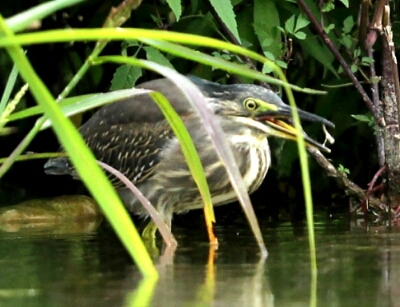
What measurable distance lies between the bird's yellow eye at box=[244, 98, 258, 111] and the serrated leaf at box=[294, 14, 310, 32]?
18.3 inches

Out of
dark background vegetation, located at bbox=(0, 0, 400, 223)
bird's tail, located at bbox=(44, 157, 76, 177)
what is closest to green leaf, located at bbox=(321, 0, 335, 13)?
dark background vegetation, located at bbox=(0, 0, 400, 223)

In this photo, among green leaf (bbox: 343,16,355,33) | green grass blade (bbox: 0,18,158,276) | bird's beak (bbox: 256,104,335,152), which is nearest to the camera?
green grass blade (bbox: 0,18,158,276)

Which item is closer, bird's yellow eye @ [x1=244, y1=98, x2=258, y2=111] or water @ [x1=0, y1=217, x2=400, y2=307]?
water @ [x1=0, y1=217, x2=400, y2=307]

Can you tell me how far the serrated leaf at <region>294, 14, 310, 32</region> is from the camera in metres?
4.92

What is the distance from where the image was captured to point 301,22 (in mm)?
4953

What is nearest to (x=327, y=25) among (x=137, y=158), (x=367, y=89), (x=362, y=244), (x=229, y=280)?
(x=367, y=89)

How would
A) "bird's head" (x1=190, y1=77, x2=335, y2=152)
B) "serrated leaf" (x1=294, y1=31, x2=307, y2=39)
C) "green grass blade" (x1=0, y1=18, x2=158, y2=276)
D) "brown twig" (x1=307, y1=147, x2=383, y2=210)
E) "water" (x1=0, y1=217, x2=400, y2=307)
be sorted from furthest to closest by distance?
"brown twig" (x1=307, y1=147, x2=383, y2=210), "serrated leaf" (x1=294, y1=31, x2=307, y2=39), "bird's head" (x1=190, y1=77, x2=335, y2=152), "water" (x1=0, y1=217, x2=400, y2=307), "green grass blade" (x1=0, y1=18, x2=158, y2=276)

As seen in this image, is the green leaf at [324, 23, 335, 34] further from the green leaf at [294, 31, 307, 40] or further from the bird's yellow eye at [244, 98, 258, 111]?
the bird's yellow eye at [244, 98, 258, 111]

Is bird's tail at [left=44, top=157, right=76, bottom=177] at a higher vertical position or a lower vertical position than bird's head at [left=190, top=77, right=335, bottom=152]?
lower

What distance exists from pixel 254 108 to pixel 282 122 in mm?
155

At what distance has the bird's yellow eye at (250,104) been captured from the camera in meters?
4.70

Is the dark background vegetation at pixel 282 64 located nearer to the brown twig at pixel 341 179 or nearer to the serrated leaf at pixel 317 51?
the serrated leaf at pixel 317 51

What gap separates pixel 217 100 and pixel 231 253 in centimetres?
119

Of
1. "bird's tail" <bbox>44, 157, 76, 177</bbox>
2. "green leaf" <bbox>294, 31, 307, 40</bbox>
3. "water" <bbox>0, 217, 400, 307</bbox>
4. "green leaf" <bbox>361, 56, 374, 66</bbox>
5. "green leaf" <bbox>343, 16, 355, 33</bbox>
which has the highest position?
"green leaf" <bbox>343, 16, 355, 33</bbox>
